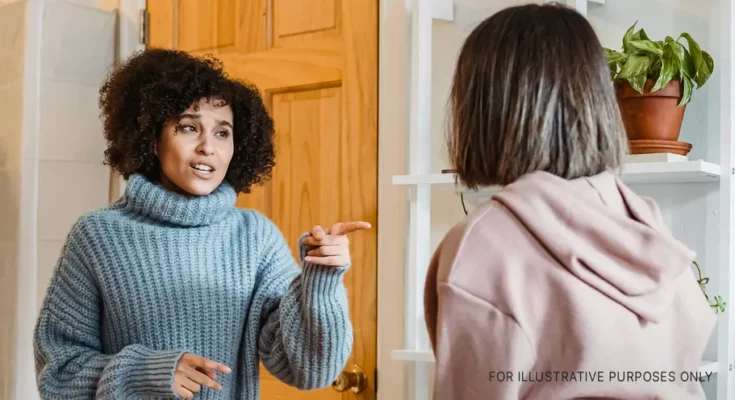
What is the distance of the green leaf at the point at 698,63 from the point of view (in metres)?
1.51

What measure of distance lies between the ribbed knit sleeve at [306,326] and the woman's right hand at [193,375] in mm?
126

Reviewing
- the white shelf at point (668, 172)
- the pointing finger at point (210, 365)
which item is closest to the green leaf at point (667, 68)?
the white shelf at point (668, 172)

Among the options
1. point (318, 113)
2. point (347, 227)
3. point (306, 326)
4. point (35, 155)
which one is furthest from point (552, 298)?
point (35, 155)

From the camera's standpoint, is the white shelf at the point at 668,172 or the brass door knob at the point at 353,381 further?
the brass door knob at the point at 353,381

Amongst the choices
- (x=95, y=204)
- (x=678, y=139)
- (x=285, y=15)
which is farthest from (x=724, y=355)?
(x=95, y=204)

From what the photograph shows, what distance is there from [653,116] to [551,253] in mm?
701

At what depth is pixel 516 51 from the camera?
948mm

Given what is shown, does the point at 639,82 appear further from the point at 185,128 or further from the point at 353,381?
the point at 353,381

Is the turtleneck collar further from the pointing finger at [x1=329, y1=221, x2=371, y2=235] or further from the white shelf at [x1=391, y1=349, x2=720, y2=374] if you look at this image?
the white shelf at [x1=391, y1=349, x2=720, y2=374]

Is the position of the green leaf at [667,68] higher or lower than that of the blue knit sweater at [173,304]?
higher

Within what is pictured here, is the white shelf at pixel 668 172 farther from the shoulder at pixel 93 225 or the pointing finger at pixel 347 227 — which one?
the shoulder at pixel 93 225

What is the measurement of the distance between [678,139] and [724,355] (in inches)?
15.9

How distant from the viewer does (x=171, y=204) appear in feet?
4.79


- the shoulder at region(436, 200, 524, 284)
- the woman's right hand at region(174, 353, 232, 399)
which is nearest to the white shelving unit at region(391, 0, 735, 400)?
the woman's right hand at region(174, 353, 232, 399)
